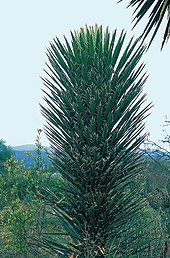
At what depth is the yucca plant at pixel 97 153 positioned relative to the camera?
4.70m

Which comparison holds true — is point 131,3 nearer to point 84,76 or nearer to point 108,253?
point 84,76

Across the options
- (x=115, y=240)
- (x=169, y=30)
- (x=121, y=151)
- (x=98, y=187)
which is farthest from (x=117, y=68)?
(x=169, y=30)

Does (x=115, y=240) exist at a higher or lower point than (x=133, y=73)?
lower

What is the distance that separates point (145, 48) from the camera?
16.3 ft

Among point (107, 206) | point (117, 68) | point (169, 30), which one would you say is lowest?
point (107, 206)

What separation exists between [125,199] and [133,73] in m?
1.09

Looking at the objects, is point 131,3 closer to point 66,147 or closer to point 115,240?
point 66,147

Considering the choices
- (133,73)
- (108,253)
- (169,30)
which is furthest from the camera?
(169,30)

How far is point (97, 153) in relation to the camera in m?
4.71

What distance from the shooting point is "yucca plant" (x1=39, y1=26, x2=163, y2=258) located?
4.70 meters

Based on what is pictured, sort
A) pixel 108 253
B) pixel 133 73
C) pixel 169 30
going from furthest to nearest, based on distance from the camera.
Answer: pixel 169 30 < pixel 133 73 < pixel 108 253

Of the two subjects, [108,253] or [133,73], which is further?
[133,73]

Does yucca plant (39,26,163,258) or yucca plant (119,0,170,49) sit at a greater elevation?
yucca plant (119,0,170,49)

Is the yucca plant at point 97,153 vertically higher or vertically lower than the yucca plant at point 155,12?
lower
